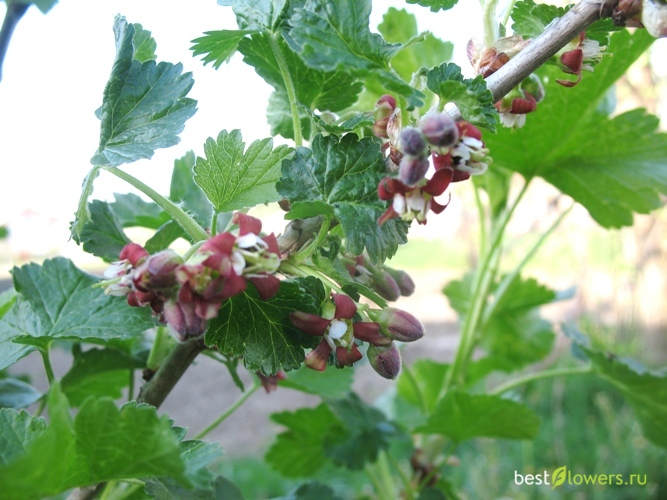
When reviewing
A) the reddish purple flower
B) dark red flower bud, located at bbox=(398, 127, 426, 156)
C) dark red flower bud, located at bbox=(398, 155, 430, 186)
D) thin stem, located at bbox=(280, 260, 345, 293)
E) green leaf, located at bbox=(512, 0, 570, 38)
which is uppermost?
green leaf, located at bbox=(512, 0, 570, 38)

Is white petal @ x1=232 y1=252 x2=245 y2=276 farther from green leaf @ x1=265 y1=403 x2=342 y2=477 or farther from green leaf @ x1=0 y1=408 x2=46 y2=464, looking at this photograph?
green leaf @ x1=265 y1=403 x2=342 y2=477

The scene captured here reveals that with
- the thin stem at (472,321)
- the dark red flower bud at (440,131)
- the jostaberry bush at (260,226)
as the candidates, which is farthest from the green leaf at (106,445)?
the thin stem at (472,321)

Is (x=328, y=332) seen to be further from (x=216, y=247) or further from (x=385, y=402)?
(x=385, y=402)

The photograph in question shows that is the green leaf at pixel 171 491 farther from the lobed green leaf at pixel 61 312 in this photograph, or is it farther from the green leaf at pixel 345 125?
→ the green leaf at pixel 345 125

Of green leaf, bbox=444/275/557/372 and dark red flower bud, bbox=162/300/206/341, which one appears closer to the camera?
dark red flower bud, bbox=162/300/206/341

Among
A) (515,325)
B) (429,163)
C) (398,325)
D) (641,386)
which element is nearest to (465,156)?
(429,163)

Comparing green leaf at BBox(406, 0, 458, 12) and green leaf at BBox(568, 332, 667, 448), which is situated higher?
green leaf at BBox(406, 0, 458, 12)

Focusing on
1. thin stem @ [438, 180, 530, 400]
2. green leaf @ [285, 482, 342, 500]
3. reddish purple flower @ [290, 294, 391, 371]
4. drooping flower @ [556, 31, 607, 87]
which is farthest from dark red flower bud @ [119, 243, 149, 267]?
thin stem @ [438, 180, 530, 400]
